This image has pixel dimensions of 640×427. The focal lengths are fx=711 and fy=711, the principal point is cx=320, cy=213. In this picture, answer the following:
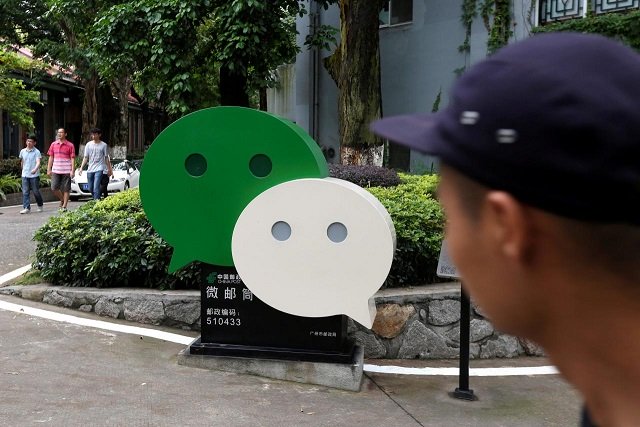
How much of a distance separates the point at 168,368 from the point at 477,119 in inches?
190

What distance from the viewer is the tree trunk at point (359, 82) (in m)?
12.6

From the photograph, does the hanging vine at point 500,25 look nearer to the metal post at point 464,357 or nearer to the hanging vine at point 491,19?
the hanging vine at point 491,19

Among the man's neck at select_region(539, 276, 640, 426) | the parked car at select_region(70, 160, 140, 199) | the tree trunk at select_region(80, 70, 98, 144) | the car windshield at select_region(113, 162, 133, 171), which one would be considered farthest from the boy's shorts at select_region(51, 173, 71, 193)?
the man's neck at select_region(539, 276, 640, 426)

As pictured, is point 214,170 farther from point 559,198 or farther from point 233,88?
point 233,88

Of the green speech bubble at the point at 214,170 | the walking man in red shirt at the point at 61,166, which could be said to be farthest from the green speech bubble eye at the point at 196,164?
the walking man in red shirt at the point at 61,166

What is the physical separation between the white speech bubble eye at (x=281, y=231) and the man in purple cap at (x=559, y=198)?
4.01 m

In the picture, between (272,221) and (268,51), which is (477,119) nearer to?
(272,221)

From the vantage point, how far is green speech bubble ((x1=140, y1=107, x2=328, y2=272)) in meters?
5.02

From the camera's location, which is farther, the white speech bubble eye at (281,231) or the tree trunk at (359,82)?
the tree trunk at (359,82)

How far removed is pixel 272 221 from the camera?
4.95 meters

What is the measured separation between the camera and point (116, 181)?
930 inches

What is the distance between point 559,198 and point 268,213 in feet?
13.7

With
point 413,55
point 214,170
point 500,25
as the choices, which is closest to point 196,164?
point 214,170

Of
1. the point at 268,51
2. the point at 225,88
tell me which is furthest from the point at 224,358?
the point at 225,88
